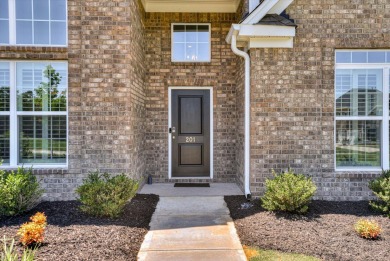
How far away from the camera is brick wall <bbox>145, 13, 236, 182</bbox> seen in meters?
8.15

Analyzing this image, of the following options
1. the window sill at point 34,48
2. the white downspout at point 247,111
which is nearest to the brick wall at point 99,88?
the window sill at point 34,48

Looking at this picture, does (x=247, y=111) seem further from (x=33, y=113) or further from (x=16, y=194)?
(x=16, y=194)

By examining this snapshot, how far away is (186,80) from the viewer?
8148 mm

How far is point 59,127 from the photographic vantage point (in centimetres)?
630

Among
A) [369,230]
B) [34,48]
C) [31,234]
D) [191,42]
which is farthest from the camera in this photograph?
[191,42]

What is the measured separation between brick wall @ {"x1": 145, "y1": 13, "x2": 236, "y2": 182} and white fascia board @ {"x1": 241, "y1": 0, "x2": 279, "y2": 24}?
6.87ft

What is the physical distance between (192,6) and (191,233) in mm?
5401

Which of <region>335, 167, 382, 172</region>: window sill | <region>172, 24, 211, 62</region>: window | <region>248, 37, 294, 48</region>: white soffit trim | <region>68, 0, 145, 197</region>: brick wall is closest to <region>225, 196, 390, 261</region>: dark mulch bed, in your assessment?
<region>335, 167, 382, 172</region>: window sill

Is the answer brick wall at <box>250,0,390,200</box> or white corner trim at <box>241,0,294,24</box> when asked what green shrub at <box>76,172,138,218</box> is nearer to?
brick wall at <box>250,0,390,200</box>

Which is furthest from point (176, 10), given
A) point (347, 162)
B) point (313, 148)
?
point (347, 162)

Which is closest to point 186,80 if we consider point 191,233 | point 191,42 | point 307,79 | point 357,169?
point 191,42

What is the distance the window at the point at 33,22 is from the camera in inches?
243

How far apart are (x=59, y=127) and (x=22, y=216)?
1.74 meters

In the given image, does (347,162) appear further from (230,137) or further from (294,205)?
(230,137)
